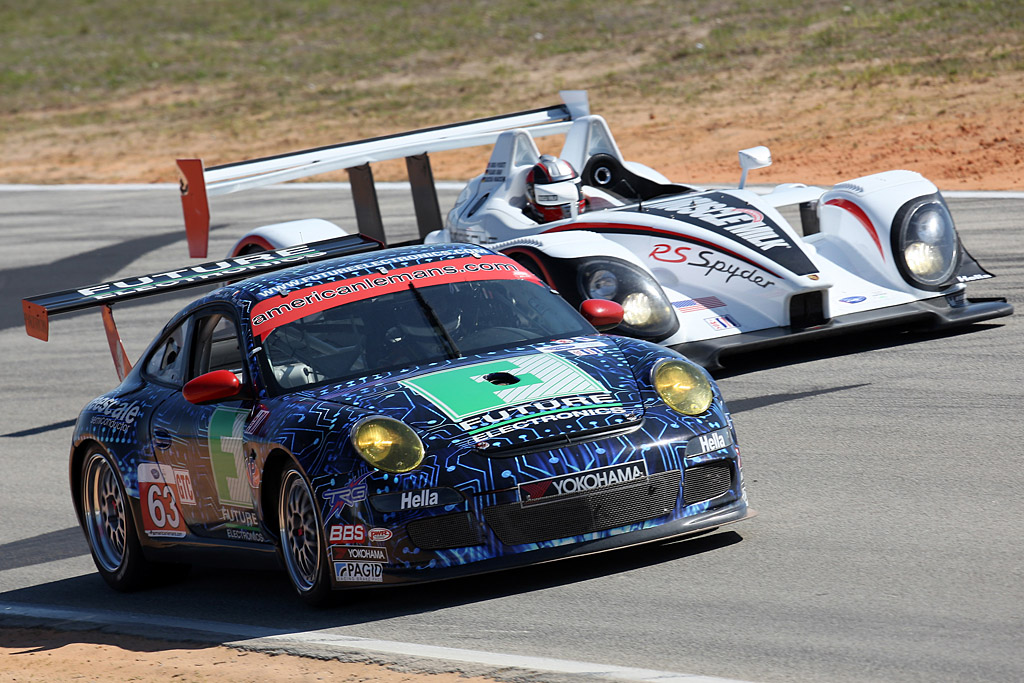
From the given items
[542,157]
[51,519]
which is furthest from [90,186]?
[51,519]

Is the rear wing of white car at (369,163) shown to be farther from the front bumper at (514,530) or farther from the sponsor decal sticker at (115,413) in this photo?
the front bumper at (514,530)

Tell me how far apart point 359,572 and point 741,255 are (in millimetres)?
4639

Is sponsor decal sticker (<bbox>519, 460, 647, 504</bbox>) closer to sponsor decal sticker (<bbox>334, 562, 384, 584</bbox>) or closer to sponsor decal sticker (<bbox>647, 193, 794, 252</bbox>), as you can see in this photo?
sponsor decal sticker (<bbox>334, 562, 384, 584</bbox>)

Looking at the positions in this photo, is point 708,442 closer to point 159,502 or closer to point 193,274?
Result: point 159,502

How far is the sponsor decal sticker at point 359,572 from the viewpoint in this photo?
5.64 m

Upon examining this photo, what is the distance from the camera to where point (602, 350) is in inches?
250

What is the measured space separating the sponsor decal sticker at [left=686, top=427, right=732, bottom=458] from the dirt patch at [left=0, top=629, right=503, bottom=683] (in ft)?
4.58

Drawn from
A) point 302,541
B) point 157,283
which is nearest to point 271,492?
point 302,541

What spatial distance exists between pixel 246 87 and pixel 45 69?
346 inches

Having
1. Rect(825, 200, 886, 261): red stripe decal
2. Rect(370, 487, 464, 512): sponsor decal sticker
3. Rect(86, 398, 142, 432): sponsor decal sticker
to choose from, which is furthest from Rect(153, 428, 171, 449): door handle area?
Rect(825, 200, 886, 261): red stripe decal

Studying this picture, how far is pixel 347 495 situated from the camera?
18.5 feet

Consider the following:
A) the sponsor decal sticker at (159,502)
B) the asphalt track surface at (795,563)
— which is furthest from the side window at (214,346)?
the asphalt track surface at (795,563)

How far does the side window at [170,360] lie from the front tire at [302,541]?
128 centimetres

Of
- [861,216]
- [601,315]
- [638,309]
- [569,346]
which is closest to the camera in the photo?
[569,346]
